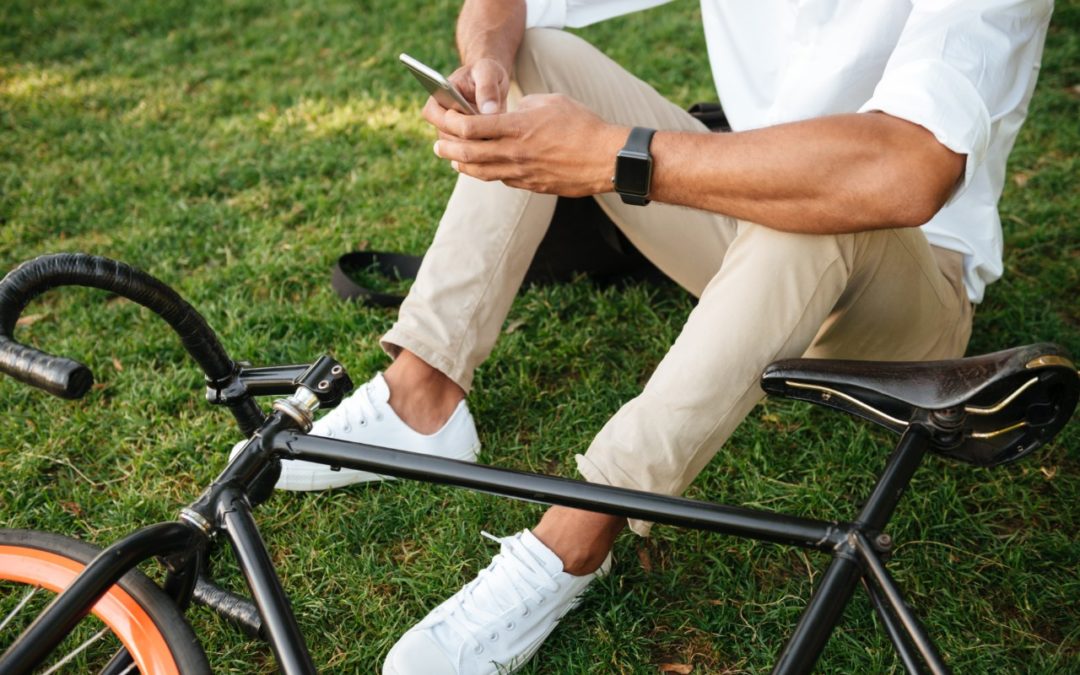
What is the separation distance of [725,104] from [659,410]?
1.03 meters

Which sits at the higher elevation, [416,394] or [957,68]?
[957,68]

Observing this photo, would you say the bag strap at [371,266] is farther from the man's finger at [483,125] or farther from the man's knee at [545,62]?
the man's finger at [483,125]

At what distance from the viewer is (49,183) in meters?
3.63

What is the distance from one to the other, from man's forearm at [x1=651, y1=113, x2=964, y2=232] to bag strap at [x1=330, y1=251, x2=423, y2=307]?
1.38m

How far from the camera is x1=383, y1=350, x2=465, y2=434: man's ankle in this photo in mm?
2146

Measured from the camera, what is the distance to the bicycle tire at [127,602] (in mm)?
1232

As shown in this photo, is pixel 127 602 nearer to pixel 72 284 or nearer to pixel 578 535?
pixel 72 284

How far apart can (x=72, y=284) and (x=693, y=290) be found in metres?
1.40

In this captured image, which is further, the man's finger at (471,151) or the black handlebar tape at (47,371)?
the man's finger at (471,151)

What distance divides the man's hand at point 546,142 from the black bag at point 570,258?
62cm

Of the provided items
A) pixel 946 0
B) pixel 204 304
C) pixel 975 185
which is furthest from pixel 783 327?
pixel 204 304

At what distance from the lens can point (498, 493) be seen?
1347 millimetres

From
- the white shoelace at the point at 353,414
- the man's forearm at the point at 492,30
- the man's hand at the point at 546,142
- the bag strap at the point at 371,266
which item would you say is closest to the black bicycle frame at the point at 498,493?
the man's hand at the point at 546,142

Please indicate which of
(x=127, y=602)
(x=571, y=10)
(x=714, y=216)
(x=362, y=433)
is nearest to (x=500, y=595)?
(x=362, y=433)
